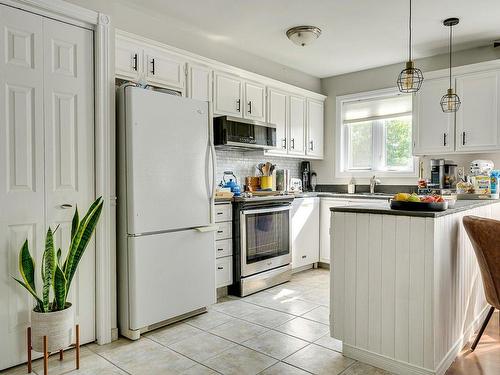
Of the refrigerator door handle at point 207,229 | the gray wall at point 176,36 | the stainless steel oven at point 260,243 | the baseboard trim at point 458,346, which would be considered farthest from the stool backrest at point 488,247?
the gray wall at point 176,36

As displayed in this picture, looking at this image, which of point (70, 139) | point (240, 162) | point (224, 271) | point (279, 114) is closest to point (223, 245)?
point (224, 271)

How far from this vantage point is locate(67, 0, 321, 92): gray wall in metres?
3.26

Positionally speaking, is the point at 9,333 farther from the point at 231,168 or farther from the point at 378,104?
the point at 378,104

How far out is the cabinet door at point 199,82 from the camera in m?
3.67

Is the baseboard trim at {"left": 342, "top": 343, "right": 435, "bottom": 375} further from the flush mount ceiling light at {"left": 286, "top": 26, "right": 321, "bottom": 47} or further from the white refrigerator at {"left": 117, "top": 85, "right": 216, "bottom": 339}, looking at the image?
the flush mount ceiling light at {"left": 286, "top": 26, "right": 321, "bottom": 47}

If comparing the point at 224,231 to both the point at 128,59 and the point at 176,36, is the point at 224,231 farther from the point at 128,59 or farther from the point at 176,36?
the point at 176,36

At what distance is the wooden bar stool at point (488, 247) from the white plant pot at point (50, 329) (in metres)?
2.50

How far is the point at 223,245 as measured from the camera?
367 centimetres

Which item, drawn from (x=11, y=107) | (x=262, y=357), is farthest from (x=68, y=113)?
(x=262, y=357)

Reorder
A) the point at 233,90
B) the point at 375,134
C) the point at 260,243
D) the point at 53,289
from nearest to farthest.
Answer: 1. the point at 53,289
2. the point at 260,243
3. the point at 233,90
4. the point at 375,134

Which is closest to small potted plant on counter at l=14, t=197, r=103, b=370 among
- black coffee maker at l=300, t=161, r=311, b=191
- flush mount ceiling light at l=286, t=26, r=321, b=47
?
flush mount ceiling light at l=286, t=26, r=321, b=47

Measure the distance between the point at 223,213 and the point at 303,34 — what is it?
1.91m

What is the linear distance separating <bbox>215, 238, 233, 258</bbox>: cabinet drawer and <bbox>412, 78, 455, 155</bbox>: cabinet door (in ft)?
8.14

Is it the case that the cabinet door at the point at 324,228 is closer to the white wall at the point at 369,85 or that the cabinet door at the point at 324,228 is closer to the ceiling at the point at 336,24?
the white wall at the point at 369,85
